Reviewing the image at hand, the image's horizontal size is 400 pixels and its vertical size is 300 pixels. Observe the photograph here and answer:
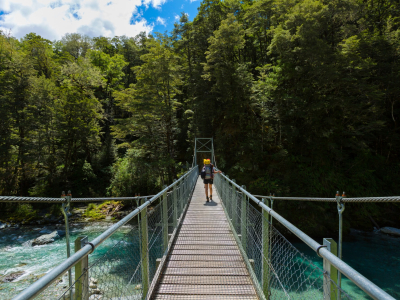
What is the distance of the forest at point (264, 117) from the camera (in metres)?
10.7

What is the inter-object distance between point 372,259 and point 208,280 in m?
8.30

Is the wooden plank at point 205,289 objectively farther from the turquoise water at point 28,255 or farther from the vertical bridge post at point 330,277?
the turquoise water at point 28,255

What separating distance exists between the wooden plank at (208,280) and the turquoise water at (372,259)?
517 centimetres

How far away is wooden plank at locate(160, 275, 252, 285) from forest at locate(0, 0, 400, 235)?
9348 millimetres

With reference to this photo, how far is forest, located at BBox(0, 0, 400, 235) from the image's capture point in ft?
35.1

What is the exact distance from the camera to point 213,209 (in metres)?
5.60

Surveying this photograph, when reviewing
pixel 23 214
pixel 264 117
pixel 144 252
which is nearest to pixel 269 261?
pixel 144 252

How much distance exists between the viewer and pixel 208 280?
2447mm

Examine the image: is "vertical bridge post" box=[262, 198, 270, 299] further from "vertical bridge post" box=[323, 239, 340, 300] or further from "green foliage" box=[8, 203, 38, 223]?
"green foliage" box=[8, 203, 38, 223]

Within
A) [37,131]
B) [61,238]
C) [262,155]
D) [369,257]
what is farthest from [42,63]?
[369,257]

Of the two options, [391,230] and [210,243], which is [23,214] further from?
[391,230]

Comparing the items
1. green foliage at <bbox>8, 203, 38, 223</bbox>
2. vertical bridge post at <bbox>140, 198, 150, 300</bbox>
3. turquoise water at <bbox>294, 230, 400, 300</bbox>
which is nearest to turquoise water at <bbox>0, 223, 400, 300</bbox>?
turquoise water at <bbox>294, 230, 400, 300</bbox>

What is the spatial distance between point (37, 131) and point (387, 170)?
2014 cm

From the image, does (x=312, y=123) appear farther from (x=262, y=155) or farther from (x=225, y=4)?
(x=225, y=4)
